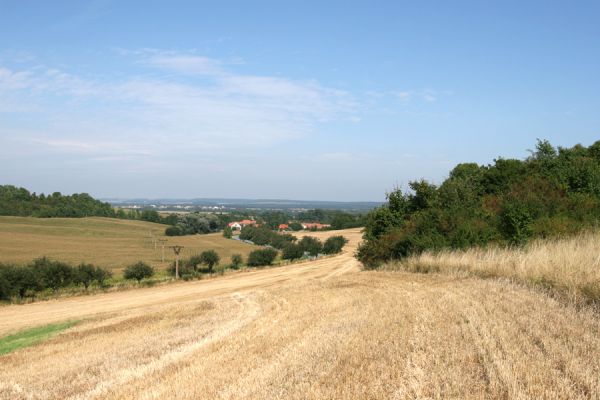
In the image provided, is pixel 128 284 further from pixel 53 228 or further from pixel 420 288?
pixel 53 228

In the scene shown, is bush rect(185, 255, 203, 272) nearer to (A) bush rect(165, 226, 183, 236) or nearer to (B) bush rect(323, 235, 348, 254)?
(B) bush rect(323, 235, 348, 254)

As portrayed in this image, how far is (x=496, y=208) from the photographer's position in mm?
27156

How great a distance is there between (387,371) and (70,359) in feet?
22.4

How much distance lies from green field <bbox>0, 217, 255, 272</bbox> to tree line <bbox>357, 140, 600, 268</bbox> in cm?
4583

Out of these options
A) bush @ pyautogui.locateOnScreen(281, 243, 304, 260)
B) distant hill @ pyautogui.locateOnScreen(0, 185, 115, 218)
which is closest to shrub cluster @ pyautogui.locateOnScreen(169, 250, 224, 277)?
bush @ pyautogui.locateOnScreen(281, 243, 304, 260)

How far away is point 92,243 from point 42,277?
152 ft

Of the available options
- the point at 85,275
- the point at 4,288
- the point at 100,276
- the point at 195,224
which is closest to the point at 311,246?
the point at 100,276

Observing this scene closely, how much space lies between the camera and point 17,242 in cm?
8462

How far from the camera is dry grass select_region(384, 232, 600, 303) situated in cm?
959

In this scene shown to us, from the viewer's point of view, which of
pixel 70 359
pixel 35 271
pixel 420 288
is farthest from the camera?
pixel 35 271

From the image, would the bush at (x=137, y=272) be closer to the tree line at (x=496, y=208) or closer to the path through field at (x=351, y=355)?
the tree line at (x=496, y=208)

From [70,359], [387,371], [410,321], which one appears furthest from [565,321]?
[70,359]

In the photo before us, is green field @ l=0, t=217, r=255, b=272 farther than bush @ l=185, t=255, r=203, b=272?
Yes

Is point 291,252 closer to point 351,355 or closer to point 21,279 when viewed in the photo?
point 21,279
